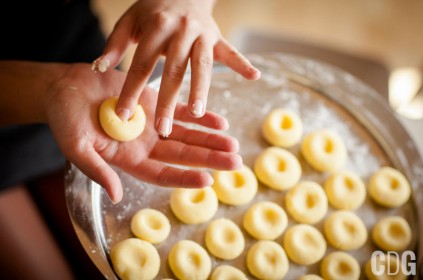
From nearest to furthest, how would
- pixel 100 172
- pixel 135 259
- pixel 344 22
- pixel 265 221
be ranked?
pixel 100 172 → pixel 135 259 → pixel 265 221 → pixel 344 22

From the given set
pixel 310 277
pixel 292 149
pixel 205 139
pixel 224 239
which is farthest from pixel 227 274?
pixel 292 149

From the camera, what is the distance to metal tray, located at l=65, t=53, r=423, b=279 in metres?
0.90

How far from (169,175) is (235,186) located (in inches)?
9.1

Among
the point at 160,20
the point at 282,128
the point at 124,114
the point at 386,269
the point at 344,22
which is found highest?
the point at 160,20

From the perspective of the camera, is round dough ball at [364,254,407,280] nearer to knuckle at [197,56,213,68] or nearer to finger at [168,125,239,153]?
finger at [168,125,239,153]

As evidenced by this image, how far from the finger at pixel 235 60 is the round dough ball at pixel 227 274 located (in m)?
0.40

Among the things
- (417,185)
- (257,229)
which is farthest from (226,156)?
(417,185)

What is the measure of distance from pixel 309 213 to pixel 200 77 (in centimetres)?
43

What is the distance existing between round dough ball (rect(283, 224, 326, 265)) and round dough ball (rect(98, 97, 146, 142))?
413 mm

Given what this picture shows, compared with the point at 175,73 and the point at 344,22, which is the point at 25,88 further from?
the point at 344,22

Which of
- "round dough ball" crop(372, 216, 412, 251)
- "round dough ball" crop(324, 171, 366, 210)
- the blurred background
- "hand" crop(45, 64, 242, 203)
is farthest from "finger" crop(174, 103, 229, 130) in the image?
the blurred background

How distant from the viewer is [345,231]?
0.97 meters

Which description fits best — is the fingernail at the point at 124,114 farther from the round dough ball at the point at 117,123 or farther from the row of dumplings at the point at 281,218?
the row of dumplings at the point at 281,218

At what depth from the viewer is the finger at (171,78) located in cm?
75
